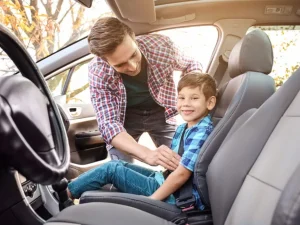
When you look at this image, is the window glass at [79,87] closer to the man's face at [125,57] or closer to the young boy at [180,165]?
the man's face at [125,57]

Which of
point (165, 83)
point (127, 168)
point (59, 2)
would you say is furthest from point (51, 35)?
point (127, 168)

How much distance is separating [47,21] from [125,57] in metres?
1.72

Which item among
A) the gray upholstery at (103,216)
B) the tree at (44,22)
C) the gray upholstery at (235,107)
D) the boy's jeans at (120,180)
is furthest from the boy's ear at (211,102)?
the tree at (44,22)

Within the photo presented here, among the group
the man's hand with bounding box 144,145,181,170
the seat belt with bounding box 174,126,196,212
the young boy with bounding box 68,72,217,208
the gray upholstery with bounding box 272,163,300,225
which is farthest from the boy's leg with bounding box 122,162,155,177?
the gray upholstery with bounding box 272,163,300,225

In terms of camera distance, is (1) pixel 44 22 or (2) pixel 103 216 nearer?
(2) pixel 103 216

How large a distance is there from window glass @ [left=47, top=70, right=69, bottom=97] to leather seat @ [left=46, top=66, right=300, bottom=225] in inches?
52.1

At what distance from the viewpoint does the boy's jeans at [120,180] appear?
1834 mm

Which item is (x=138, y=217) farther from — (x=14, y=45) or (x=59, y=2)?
(x=59, y=2)

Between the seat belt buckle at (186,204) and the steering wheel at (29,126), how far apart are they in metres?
0.61

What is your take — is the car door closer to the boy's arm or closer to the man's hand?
the man's hand

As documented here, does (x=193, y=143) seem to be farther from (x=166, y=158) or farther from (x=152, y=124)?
(x=152, y=124)

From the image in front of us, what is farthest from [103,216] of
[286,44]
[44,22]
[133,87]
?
[44,22]

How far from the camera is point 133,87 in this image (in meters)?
2.30

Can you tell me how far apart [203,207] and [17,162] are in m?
0.90
